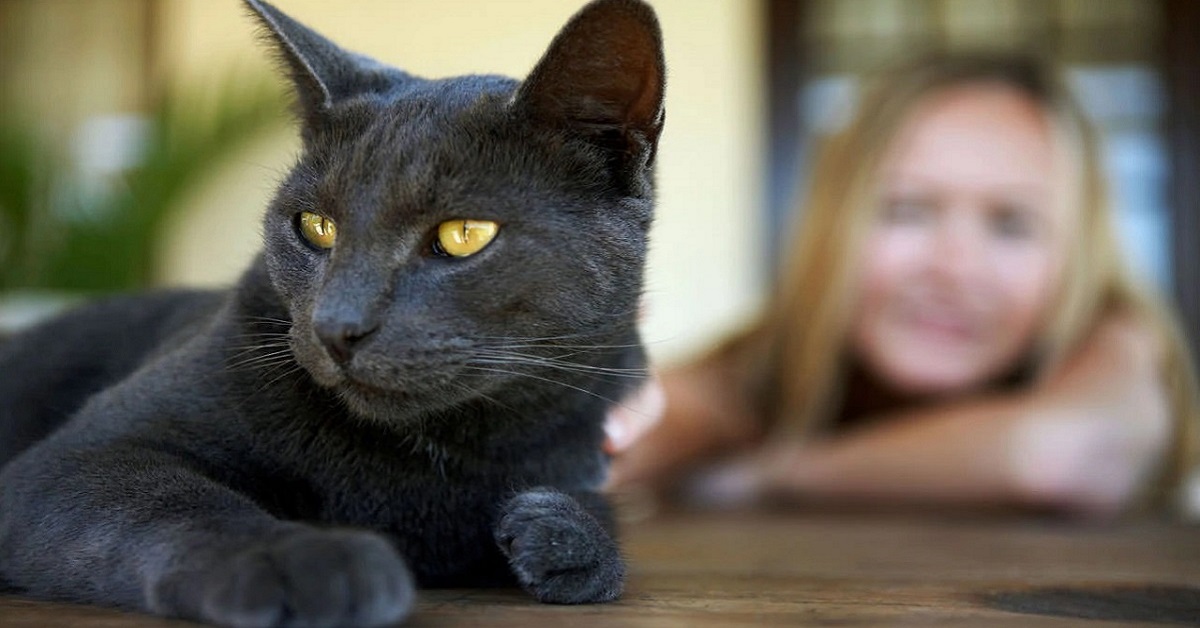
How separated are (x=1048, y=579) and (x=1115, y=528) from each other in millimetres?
841

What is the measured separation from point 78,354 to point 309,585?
32.4 inches

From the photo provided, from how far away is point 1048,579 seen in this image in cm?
123

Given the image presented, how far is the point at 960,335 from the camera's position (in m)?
2.36

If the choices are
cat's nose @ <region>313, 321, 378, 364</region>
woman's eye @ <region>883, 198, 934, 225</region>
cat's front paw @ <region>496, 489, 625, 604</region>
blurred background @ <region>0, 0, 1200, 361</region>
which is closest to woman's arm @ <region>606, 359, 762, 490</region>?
woman's eye @ <region>883, 198, 934, 225</region>

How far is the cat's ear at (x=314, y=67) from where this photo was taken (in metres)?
1.10

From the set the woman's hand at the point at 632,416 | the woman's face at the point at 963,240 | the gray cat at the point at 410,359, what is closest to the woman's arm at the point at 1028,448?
the woman's face at the point at 963,240

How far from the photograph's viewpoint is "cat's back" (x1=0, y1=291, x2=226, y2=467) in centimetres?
136

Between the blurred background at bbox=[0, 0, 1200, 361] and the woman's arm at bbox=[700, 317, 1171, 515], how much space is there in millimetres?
1744

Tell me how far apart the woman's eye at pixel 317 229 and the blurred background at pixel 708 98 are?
9.71ft

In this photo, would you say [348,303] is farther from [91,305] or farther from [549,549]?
[91,305]

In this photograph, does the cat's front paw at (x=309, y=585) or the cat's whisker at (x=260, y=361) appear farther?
the cat's whisker at (x=260, y=361)

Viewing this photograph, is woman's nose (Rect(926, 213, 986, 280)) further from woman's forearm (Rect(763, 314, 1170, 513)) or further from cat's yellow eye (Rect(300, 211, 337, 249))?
cat's yellow eye (Rect(300, 211, 337, 249))

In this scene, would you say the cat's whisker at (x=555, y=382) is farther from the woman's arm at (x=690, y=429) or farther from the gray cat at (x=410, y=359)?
the woman's arm at (x=690, y=429)

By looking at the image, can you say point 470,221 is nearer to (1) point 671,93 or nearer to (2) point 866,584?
(2) point 866,584
